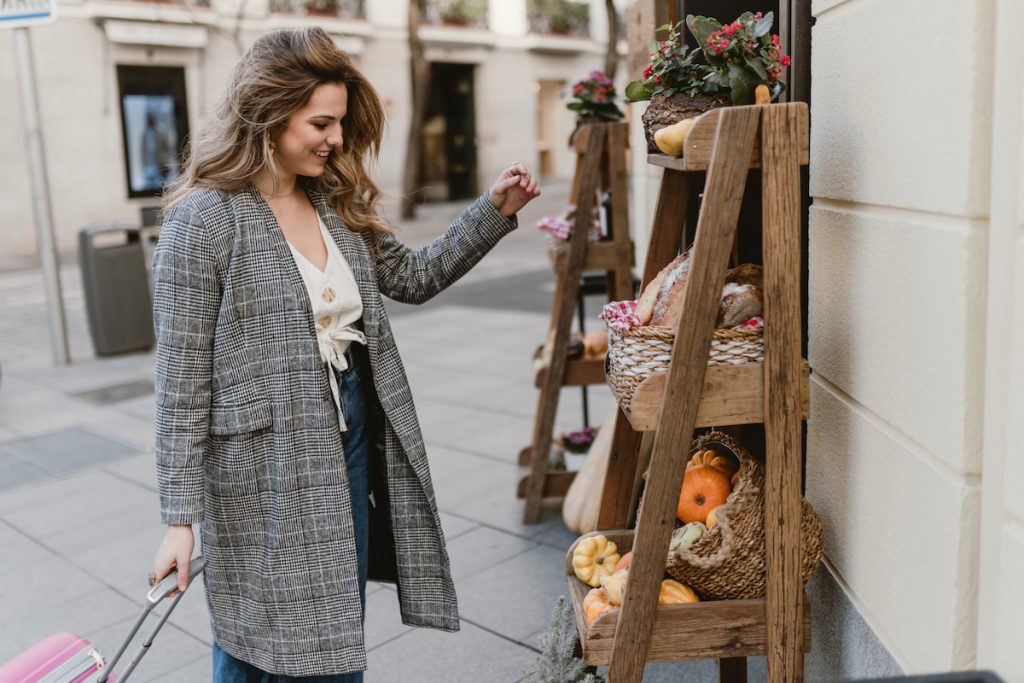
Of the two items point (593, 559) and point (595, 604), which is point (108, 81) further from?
point (595, 604)

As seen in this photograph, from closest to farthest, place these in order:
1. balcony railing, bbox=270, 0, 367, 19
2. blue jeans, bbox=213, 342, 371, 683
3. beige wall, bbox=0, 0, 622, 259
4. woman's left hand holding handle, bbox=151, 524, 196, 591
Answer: woman's left hand holding handle, bbox=151, 524, 196, 591
blue jeans, bbox=213, 342, 371, 683
beige wall, bbox=0, 0, 622, 259
balcony railing, bbox=270, 0, 367, 19

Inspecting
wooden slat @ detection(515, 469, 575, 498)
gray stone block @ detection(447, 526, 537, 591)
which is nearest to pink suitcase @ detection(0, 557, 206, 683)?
gray stone block @ detection(447, 526, 537, 591)

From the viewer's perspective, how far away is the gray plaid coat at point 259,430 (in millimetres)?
2258

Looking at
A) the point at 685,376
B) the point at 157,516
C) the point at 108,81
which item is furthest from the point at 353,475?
the point at 108,81

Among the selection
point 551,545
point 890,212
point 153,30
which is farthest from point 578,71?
point 890,212

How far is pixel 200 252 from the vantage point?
226cm

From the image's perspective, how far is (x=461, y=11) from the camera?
24.2 metres

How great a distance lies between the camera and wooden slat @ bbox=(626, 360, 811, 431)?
202 centimetres

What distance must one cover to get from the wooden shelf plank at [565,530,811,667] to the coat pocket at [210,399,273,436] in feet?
2.81

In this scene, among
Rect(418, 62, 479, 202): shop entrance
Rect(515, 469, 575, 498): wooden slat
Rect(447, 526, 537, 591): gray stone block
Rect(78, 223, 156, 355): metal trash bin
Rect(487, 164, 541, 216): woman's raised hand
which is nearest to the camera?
Rect(487, 164, 541, 216): woman's raised hand

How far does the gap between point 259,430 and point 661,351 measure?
3.07 feet

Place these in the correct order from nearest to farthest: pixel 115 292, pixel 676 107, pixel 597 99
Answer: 1. pixel 676 107
2. pixel 597 99
3. pixel 115 292

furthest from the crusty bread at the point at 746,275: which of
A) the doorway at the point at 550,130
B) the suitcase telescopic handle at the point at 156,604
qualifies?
the doorway at the point at 550,130

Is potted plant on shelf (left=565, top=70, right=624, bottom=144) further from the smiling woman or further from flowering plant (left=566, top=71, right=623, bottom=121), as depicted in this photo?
the smiling woman
